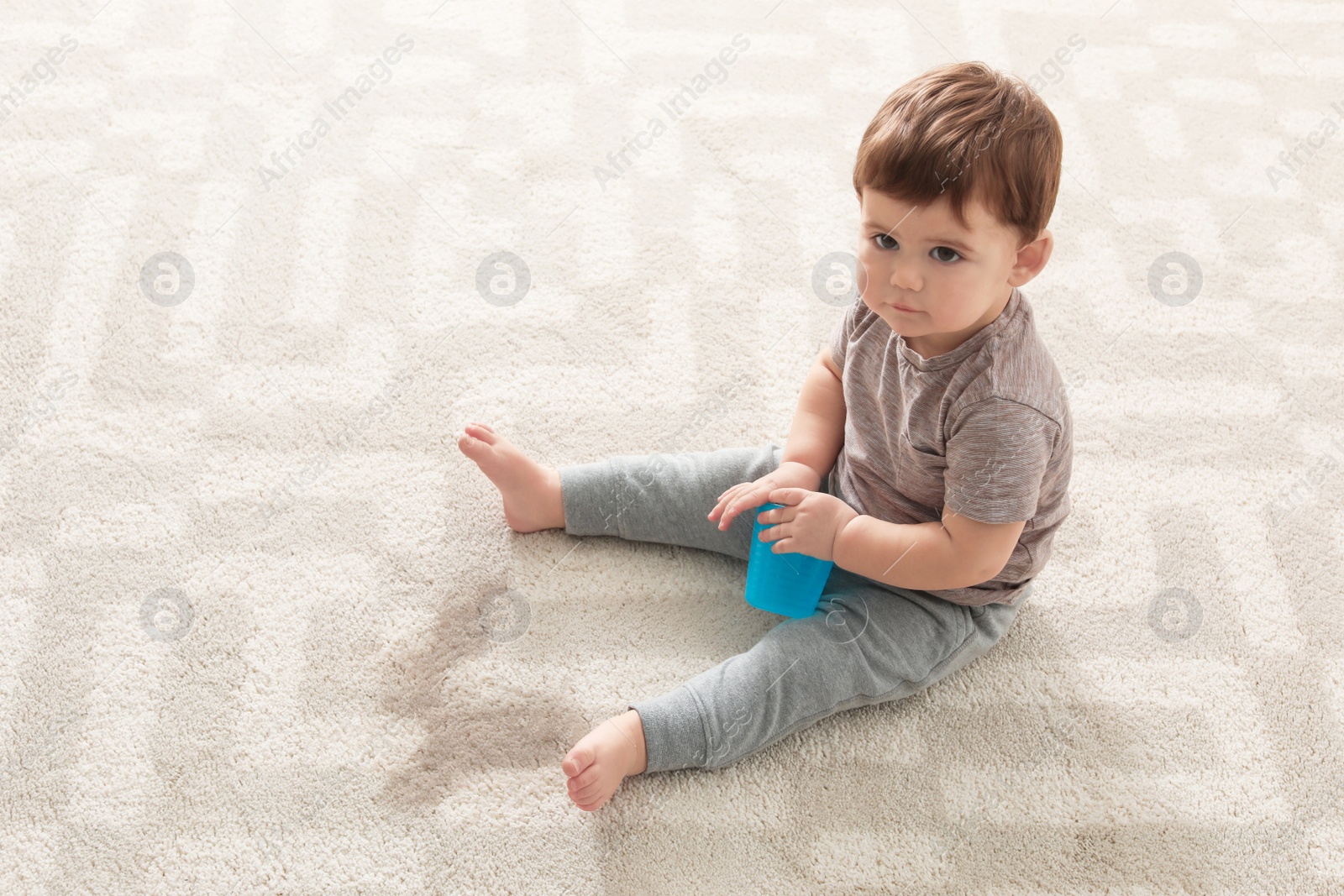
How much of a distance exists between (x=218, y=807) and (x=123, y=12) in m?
1.06

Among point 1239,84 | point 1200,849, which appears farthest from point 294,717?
point 1239,84

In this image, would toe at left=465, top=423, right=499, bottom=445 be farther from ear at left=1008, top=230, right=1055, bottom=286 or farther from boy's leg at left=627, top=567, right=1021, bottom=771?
ear at left=1008, top=230, right=1055, bottom=286

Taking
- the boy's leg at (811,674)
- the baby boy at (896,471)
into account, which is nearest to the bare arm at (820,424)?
the baby boy at (896,471)

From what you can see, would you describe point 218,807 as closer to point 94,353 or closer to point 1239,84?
point 94,353

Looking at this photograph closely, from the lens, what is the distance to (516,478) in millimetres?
949

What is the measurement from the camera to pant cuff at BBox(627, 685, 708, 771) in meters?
0.82

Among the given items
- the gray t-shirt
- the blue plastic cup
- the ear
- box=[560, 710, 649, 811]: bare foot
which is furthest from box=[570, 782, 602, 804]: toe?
the ear

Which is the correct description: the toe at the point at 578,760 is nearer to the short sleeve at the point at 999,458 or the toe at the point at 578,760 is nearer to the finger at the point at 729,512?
the finger at the point at 729,512

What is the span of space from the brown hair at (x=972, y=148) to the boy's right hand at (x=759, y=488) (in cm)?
25

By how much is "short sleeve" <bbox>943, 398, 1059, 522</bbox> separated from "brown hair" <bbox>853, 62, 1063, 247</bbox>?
11 centimetres

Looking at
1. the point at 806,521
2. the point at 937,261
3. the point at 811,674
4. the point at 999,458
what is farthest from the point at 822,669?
the point at 937,261

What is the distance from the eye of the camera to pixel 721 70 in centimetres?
138

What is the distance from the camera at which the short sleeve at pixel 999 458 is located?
2.34 feet

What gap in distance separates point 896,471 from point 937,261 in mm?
195
